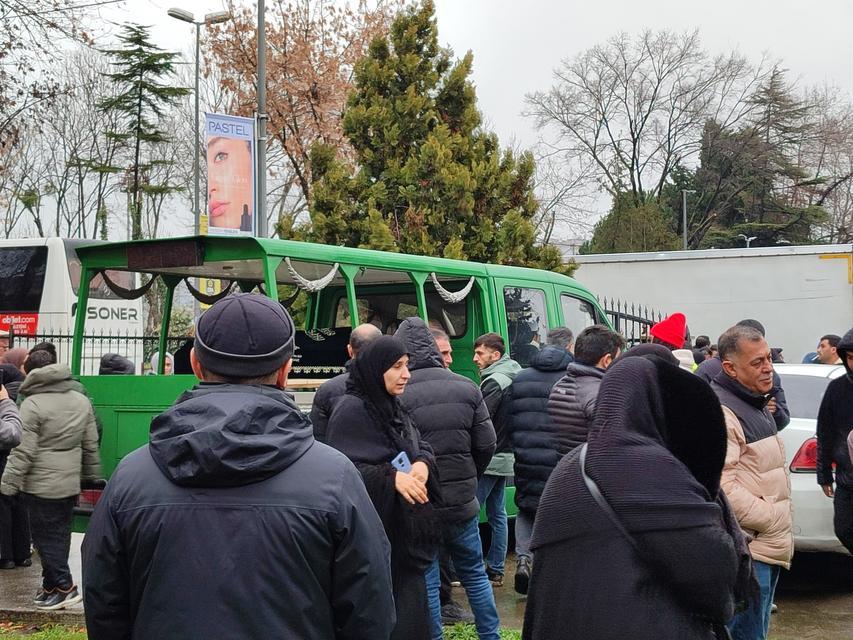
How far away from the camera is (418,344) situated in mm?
5648

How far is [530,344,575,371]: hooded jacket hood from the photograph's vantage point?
708 cm

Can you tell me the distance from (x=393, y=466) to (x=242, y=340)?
7.21ft

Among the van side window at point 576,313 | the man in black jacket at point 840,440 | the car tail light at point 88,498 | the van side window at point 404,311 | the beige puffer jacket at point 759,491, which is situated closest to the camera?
the beige puffer jacket at point 759,491

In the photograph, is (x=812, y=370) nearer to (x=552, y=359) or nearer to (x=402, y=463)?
(x=552, y=359)

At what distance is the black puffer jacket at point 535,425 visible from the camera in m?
7.07

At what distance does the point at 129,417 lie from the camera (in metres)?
7.41

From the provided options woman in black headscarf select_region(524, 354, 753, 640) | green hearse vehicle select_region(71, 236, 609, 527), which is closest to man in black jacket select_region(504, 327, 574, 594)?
green hearse vehicle select_region(71, 236, 609, 527)

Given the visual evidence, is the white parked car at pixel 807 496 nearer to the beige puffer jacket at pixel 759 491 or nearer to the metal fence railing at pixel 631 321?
the metal fence railing at pixel 631 321

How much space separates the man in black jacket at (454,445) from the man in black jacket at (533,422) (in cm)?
139

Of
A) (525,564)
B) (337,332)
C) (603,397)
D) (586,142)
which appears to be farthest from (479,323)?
(586,142)

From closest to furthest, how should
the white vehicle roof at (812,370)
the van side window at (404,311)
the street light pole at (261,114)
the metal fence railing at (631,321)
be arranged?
1. the white vehicle roof at (812,370)
2. the van side window at (404,311)
3. the metal fence railing at (631,321)
4. the street light pole at (261,114)

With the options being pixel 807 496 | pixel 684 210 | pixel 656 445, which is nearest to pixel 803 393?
pixel 807 496

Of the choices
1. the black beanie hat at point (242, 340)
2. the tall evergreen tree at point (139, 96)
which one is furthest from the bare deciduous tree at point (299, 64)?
the black beanie hat at point (242, 340)

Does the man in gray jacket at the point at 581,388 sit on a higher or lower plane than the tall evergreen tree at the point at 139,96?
lower
